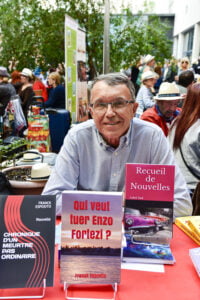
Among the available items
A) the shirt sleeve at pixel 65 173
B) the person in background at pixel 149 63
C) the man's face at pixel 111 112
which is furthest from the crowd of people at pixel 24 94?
the man's face at pixel 111 112

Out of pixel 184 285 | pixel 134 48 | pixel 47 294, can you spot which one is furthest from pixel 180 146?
pixel 134 48

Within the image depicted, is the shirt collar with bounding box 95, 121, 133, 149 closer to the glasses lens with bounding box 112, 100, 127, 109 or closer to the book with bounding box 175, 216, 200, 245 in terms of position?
the glasses lens with bounding box 112, 100, 127, 109

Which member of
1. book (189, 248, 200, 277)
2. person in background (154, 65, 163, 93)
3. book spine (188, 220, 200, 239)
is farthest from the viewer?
person in background (154, 65, 163, 93)

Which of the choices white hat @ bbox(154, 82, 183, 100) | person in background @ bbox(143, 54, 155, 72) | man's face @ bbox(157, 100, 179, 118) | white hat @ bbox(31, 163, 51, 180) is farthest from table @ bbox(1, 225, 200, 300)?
person in background @ bbox(143, 54, 155, 72)

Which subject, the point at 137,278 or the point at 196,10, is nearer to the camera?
the point at 137,278

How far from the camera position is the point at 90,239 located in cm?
100

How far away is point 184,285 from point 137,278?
0.51ft

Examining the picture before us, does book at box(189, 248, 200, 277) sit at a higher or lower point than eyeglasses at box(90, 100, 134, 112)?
lower

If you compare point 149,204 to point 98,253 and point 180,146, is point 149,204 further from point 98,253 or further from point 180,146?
point 180,146

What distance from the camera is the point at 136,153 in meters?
1.84

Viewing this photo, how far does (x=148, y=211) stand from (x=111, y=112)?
0.64 m

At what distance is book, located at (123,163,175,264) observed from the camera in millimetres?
1206

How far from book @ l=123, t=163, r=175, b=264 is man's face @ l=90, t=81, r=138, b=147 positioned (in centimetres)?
50

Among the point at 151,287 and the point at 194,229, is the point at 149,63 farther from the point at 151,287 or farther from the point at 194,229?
the point at 151,287
